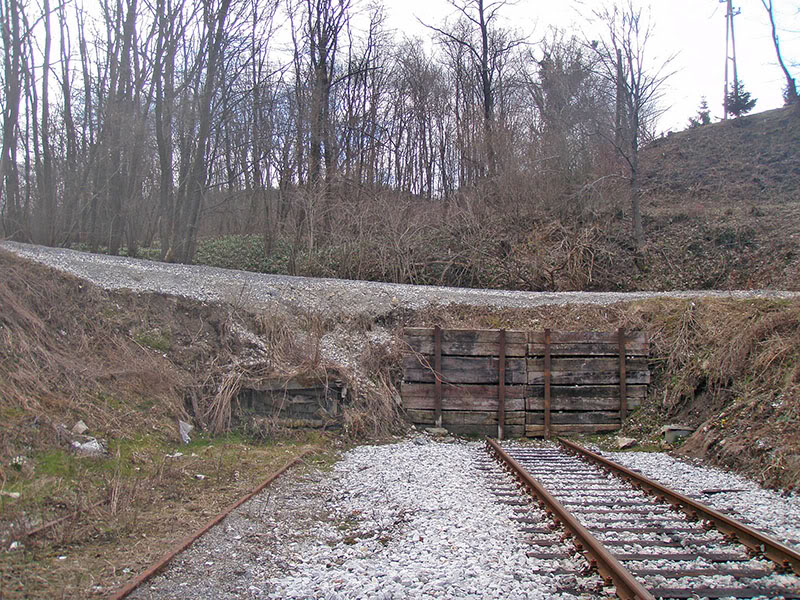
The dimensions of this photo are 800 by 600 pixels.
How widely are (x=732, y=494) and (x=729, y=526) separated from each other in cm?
220

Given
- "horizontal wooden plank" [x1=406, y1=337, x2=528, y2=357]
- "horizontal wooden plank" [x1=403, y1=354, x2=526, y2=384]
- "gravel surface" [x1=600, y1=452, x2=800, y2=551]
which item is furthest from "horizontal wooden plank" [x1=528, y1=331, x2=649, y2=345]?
"gravel surface" [x1=600, y1=452, x2=800, y2=551]

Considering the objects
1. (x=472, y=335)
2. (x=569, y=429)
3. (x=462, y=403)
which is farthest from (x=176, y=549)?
(x=569, y=429)

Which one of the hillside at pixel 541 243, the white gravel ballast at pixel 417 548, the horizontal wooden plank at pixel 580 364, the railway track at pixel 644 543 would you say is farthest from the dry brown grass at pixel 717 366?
the hillside at pixel 541 243

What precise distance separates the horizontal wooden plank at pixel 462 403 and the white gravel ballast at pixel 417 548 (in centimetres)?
422

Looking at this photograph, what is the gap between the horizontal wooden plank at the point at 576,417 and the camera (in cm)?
1268

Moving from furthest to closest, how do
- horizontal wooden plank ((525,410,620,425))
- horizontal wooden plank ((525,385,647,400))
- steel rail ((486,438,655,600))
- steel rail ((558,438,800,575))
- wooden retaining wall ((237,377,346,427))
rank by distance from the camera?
horizontal wooden plank ((525,385,647,400)) → horizontal wooden plank ((525,410,620,425)) → wooden retaining wall ((237,377,346,427)) → steel rail ((558,438,800,575)) → steel rail ((486,438,655,600))

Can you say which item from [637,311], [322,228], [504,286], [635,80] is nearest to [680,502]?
[637,311]

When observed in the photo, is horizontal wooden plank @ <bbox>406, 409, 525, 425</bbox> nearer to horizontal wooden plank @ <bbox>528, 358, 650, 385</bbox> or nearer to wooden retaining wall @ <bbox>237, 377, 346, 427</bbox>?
horizontal wooden plank @ <bbox>528, 358, 650, 385</bbox>

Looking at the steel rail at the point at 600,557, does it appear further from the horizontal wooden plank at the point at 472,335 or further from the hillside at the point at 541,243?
the hillside at the point at 541,243

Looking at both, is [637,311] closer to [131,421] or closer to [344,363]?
[344,363]

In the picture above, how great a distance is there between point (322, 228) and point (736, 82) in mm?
43156

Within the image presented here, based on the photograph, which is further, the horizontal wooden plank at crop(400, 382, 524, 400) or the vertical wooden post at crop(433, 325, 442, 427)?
the horizontal wooden plank at crop(400, 382, 524, 400)

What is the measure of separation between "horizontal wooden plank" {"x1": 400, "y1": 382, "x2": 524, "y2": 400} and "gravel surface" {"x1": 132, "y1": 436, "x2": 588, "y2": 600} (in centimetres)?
459

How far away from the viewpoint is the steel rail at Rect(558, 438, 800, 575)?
4652 mm
